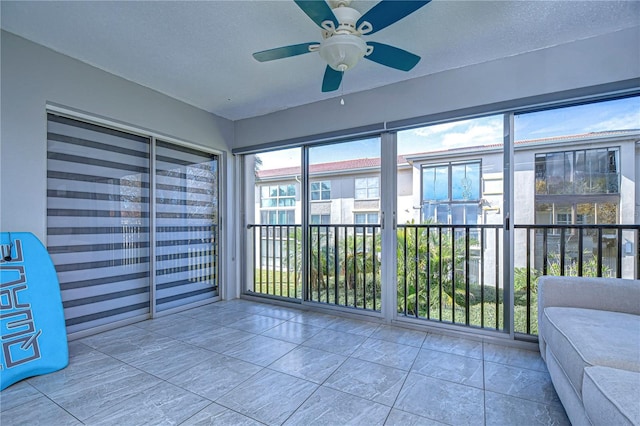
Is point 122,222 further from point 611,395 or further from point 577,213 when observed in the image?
point 577,213

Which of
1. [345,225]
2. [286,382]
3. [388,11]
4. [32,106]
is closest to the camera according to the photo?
[388,11]

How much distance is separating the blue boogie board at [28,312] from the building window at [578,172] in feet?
12.8

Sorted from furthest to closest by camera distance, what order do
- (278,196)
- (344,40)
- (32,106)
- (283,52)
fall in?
(278,196) < (32,106) < (283,52) < (344,40)

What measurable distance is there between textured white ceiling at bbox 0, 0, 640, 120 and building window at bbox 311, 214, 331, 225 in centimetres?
150

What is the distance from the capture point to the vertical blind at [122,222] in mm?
2514

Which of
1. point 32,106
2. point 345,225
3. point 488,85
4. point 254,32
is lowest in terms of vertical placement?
point 345,225

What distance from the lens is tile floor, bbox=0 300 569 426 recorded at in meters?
1.56

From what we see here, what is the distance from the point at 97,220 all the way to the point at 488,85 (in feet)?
12.1

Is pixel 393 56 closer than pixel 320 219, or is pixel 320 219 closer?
pixel 393 56

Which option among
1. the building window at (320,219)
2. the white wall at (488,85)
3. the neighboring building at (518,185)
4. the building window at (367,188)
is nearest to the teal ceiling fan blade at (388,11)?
the white wall at (488,85)

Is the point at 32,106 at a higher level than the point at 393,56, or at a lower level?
lower

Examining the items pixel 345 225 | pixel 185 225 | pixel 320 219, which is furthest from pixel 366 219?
pixel 185 225

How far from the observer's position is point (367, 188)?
3.24 meters

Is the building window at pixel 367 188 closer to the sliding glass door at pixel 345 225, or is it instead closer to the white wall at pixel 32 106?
the sliding glass door at pixel 345 225
